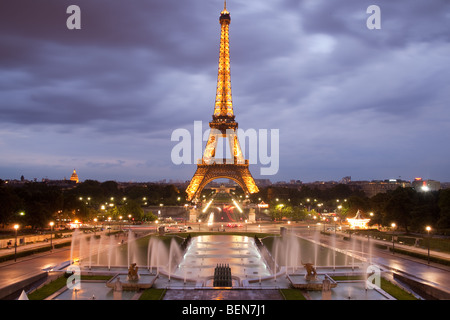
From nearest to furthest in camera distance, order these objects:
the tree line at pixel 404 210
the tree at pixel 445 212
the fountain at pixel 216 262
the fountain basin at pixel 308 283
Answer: the fountain basin at pixel 308 283
the fountain at pixel 216 262
the tree at pixel 445 212
the tree line at pixel 404 210

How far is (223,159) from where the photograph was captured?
326 feet

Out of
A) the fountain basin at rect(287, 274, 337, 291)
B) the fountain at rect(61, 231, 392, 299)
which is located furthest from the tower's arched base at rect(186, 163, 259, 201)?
the fountain basin at rect(287, 274, 337, 291)

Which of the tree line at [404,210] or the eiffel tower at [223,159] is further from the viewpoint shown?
the eiffel tower at [223,159]

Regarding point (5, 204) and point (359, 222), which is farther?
point (359, 222)

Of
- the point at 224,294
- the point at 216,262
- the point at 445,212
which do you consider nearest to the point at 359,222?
the point at 445,212

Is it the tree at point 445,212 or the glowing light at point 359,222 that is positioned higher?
the tree at point 445,212

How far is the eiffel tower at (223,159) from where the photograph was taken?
9444 cm

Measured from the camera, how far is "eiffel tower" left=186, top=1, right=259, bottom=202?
9444 centimetres

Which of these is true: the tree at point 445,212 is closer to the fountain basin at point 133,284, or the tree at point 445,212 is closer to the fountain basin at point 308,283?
the fountain basin at point 308,283

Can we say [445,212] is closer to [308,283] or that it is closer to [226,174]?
[308,283]

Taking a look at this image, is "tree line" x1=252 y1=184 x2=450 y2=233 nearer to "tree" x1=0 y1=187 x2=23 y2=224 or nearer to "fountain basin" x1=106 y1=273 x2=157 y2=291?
"fountain basin" x1=106 y1=273 x2=157 y2=291

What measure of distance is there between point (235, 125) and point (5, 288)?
77436 mm

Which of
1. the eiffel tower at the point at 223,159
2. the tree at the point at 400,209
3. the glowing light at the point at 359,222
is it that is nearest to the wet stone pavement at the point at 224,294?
the tree at the point at 400,209
